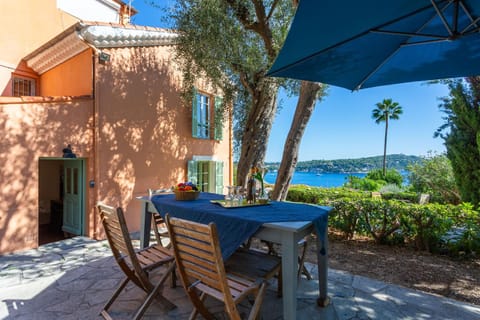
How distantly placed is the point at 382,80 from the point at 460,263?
3561 millimetres

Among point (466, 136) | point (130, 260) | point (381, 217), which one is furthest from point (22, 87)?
point (466, 136)

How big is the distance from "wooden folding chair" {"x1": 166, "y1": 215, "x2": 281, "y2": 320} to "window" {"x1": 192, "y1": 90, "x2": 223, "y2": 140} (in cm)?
578

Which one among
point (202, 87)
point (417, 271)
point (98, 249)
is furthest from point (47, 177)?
point (417, 271)

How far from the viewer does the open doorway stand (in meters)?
5.84

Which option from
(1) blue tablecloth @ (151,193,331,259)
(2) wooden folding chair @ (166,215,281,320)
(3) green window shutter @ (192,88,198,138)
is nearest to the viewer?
(2) wooden folding chair @ (166,215,281,320)

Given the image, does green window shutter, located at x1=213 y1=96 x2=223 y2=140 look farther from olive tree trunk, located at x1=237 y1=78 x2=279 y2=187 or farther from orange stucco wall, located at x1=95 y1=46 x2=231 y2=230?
olive tree trunk, located at x1=237 y1=78 x2=279 y2=187

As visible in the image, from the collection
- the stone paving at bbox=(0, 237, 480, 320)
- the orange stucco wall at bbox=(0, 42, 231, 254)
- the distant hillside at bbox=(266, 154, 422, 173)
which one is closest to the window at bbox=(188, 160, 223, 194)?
the orange stucco wall at bbox=(0, 42, 231, 254)

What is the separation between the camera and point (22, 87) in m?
7.21

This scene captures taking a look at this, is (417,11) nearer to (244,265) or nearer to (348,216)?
(244,265)

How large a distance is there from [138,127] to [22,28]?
4.41 metres

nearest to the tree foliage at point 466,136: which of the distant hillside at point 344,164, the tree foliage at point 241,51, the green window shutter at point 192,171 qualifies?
the tree foliage at point 241,51

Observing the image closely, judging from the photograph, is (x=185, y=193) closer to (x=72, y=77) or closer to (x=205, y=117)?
(x=72, y=77)

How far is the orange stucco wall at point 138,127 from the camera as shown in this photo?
586 cm

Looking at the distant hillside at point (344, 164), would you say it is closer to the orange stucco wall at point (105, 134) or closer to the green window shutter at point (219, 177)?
the green window shutter at point (219, 177)
